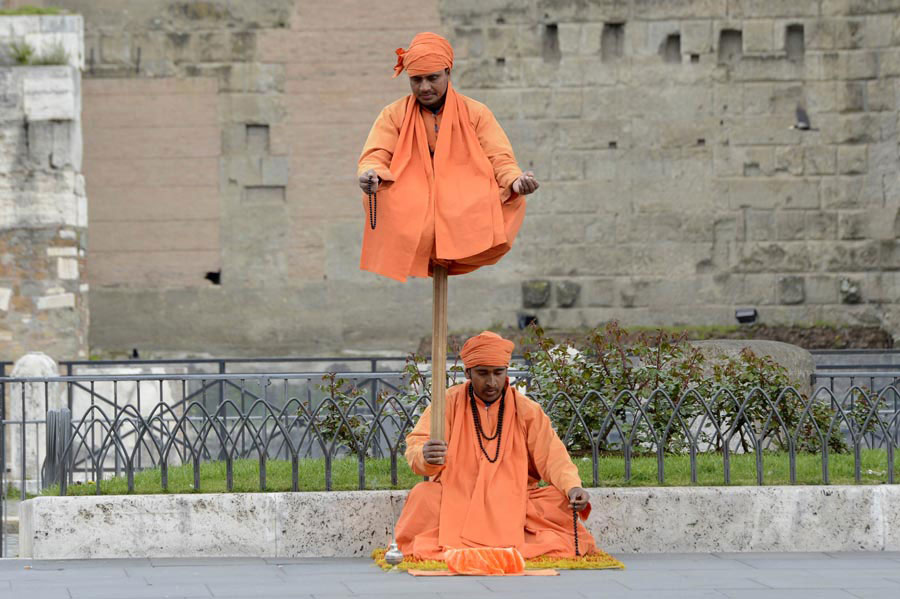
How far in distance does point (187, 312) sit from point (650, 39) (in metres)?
6.07

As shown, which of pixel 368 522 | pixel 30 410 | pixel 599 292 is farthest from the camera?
pixel 599 292

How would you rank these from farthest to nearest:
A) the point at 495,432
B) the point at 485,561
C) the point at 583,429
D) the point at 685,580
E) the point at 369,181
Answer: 1. the point at 583,429
2. the point at 495,432
3. the point at 369,181
4. the point at 485,561
5. the point at 685,580

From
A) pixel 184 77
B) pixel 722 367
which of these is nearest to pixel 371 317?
pixel 184 77

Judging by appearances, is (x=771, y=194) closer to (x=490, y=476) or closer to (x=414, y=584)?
(x=490, y=476)

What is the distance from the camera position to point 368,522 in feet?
24.1

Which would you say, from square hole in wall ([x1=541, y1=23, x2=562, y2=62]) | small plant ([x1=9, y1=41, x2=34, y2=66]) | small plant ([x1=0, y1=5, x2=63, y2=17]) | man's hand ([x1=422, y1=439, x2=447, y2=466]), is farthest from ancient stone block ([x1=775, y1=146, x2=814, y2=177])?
man's hand ([x1=422, y1=439, x2=447, y2=466])

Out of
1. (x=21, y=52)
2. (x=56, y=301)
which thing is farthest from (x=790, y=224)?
(x=21, y=52)

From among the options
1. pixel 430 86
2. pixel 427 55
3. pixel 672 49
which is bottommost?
pixel 430 86

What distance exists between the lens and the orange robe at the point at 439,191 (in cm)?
686

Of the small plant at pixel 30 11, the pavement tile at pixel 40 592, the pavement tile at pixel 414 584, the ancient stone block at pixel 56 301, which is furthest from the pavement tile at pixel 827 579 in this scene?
the small plant at pixel 30 11

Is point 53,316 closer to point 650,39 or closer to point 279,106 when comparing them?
point 279,106

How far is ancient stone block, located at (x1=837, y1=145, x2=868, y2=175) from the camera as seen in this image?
1645cm

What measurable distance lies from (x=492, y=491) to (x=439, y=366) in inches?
25.6

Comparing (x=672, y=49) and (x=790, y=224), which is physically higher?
(x=672, y=49)
